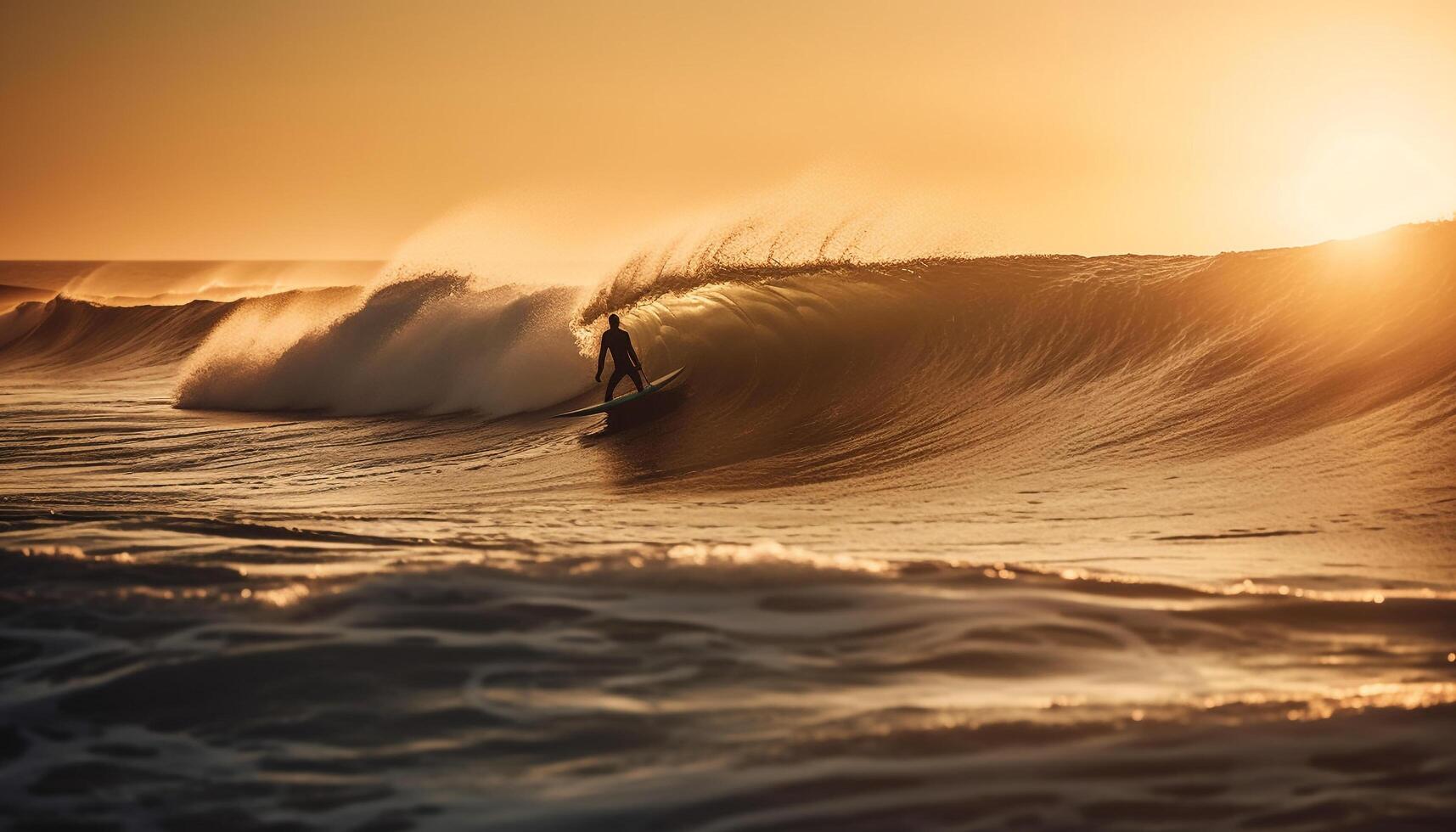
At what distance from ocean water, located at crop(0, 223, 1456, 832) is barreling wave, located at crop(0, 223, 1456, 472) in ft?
0.26

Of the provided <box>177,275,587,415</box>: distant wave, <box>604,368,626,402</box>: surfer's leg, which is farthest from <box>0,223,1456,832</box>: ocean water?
<box>177,275,587,415</box>: distant wave

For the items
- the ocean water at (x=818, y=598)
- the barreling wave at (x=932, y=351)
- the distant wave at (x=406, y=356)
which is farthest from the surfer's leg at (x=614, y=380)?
the distant wave at (x=406, y=356)

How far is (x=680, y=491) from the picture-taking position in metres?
8.91

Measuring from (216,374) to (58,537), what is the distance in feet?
40.4

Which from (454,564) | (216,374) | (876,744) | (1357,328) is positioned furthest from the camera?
(216,374)

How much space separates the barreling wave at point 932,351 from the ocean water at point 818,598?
79 millimetres

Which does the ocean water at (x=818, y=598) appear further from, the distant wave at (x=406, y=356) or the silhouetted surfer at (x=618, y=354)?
the distant wave at (x=406, y=356)

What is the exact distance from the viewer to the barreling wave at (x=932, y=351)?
9.65 meters

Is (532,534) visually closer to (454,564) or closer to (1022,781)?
(454,564)

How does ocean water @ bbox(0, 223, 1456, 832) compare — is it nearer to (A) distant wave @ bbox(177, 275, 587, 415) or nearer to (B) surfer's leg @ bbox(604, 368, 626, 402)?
(B) surfer's leg @ bbox(604, 368, 626, 402)

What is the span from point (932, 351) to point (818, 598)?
349 inches

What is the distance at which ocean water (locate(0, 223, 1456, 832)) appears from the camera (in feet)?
10.8

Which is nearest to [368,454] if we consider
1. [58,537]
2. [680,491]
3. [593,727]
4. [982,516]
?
[680,491]

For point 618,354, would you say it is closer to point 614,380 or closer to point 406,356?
point 614,380
